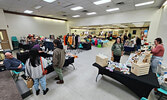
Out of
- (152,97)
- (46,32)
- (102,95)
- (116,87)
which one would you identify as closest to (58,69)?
(102,95)

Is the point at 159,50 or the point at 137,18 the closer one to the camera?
the point at 159,50

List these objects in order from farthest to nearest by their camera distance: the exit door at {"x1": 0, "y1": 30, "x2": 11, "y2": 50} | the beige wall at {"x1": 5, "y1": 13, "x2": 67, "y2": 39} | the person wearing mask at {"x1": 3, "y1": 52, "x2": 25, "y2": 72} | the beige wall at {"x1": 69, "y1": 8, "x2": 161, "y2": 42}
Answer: the beige wall at {"x1": 5, "y1": 13, "x2": 67, "y2": 39} → the exit door at {"x1": 0, "y1": 30, "x2": 11, "y2": 50} → the beige wall at {"x1": 69, "y1": 8, "x2": 161, "y2": 42} → the person wearing mask at {"x1": 3, "y1": 52, "x2": 25, "y2": 72}

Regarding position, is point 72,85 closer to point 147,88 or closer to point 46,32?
point 147,88

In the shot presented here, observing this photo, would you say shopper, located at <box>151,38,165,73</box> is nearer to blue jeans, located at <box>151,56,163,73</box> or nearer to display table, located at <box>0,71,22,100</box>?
blue jeans, located at <box>151,56,163,73</box>

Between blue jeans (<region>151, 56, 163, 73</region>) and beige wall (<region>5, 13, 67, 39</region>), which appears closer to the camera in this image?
blue jeans (<region>151, 56, 163, 73</region>)

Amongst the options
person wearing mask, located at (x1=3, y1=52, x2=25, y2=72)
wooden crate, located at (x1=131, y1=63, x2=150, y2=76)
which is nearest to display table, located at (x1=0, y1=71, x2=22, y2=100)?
person wearing mask, located at (x1=3, y1=52, x2=25, y2=72)

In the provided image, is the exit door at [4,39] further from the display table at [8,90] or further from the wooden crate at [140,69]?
the wooden crate at [140,69]

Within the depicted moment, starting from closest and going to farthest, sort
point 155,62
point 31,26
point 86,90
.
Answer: point 86,90 → point 155,62 → point 31,26

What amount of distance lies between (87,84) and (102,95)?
60 cm

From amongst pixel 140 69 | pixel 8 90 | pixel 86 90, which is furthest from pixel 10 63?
pixel 140 69

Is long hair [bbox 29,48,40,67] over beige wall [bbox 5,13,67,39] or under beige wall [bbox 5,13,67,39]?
under

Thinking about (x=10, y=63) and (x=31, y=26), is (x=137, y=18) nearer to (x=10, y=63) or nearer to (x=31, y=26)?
(x=10, y=63)

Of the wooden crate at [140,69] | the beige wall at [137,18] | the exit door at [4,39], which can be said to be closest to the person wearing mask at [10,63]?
the wooden crate at [140,69]

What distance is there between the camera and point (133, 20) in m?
6.34
